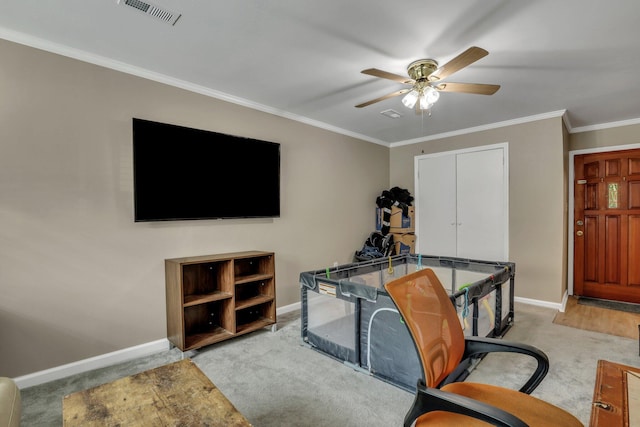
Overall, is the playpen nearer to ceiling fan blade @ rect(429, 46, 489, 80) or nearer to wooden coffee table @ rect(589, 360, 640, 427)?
wooden coffee table @ rect(589, 360, 640, 427)

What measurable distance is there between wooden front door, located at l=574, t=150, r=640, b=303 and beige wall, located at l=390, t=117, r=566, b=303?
27.4 inches

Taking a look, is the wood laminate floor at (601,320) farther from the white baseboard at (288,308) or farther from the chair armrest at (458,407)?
the chair armrest at (458,407)

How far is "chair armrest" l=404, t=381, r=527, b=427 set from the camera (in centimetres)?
92

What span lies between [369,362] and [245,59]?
2.64 m

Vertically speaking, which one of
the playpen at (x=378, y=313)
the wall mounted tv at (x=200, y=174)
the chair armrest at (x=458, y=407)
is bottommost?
the playpen at (x=378, y=313)

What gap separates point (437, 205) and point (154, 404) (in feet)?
14.8

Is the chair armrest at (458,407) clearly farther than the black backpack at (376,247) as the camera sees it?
No

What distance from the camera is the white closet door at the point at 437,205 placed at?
4.74 meters

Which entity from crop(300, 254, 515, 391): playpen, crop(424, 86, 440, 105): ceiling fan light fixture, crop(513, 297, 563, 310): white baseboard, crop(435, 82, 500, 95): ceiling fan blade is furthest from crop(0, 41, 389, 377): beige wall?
crop(513, 297, 563, 310): white baseboard

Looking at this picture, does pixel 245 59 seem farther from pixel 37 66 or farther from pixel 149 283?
pixel 149 283

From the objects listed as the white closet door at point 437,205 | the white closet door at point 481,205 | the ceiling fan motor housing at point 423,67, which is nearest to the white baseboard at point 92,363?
the ceiling fan motor housing at point 423,67

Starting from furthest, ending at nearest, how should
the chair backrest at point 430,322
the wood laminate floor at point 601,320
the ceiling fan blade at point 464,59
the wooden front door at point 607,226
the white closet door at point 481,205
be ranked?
the white closet door at point 481,205, the wooden front door at point 607,226, the wood laminate floor at point 601,320, the ceiling fan blade at point 464,59, the chair backrest at point 430,322

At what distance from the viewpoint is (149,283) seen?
9.03ft

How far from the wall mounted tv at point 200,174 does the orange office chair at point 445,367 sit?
2.33 meters
